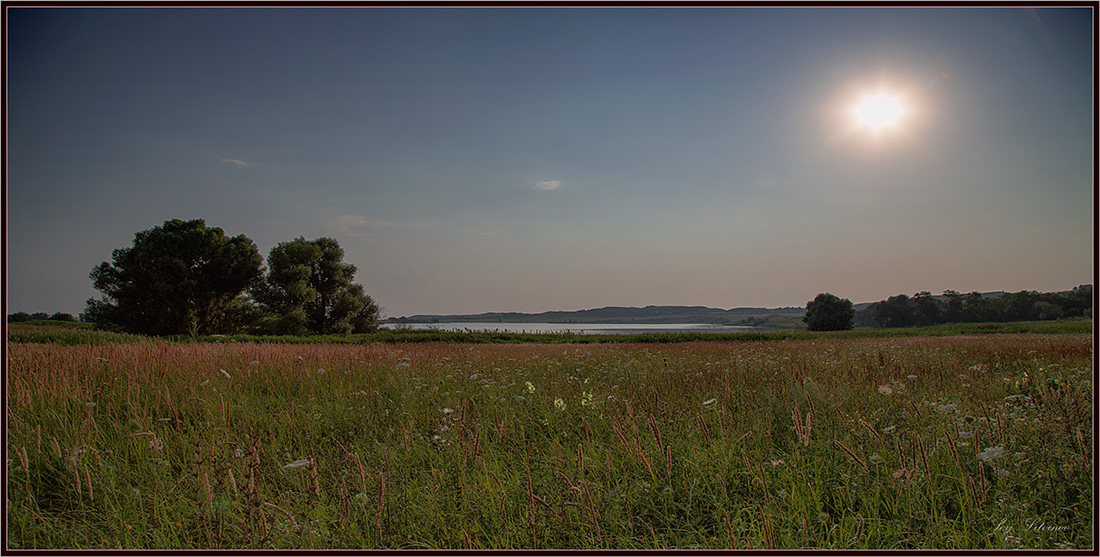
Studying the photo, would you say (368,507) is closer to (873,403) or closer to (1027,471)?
(1027,471)

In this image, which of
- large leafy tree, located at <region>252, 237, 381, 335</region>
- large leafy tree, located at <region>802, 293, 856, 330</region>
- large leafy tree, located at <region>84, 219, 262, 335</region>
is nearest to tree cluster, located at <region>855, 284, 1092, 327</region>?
large leafy tree, located at <region>802, 293, 856, 330</region>

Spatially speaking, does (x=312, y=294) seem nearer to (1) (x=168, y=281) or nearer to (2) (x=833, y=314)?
(1) (x=168, y=281)

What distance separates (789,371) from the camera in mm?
6625

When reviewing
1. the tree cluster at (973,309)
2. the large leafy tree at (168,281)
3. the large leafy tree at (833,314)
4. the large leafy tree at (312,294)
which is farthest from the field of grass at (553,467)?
the large leafy tree at (833,314)

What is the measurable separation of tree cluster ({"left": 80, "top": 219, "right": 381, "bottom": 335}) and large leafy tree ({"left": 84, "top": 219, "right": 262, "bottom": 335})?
0.16ft

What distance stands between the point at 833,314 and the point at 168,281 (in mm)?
60477

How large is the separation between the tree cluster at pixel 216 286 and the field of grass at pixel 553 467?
2771cm

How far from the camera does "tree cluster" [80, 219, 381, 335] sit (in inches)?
1124

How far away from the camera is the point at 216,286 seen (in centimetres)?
3111

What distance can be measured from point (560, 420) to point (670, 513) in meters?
2.03

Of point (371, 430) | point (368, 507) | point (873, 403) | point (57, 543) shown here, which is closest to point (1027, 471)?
point (873, 403)

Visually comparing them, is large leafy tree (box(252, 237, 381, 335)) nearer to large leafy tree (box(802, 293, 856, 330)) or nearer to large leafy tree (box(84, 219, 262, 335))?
large leafy tree (box(84, 219, 262, 335))

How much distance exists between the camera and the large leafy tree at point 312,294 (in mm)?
34219

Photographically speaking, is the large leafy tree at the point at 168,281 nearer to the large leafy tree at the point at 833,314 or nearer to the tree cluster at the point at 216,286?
the tree cluster at the point at 216,286
